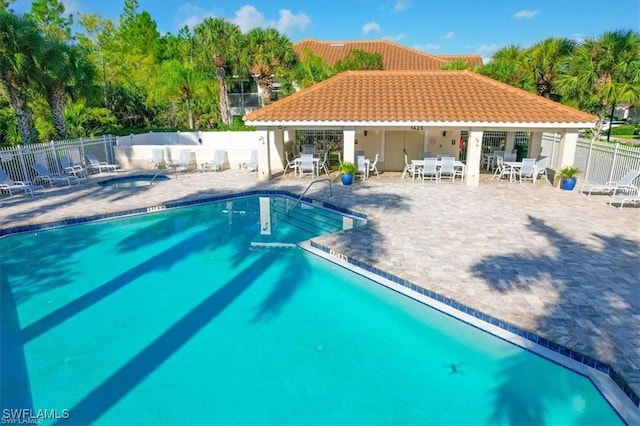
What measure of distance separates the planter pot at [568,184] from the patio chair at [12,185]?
779 inches

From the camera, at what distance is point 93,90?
18656 mm

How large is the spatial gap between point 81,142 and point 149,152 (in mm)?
3049

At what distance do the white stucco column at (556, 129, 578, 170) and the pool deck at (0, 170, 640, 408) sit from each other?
1106 millimetres

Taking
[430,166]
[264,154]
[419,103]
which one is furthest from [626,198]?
[264,154]

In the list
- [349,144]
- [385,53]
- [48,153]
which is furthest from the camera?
[385,53]

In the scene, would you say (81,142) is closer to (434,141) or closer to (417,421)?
(434,141)

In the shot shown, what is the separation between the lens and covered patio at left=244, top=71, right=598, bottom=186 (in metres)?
14.9

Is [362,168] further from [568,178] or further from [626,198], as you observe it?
[626,198]

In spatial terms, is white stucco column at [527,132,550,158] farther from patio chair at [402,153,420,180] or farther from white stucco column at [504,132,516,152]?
patio chair at [402,153,420,180]

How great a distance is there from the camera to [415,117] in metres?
15.4

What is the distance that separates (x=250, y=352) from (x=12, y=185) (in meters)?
13.5

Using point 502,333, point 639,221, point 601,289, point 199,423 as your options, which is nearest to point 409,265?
point 502,333

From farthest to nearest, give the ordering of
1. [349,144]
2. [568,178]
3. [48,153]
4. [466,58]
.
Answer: [466,58], [48,153], [349,144], [568,178]

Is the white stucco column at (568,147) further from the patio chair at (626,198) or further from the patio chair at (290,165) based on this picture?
the patio chair at (290,165)
